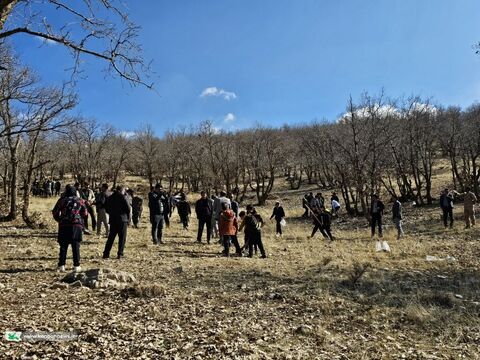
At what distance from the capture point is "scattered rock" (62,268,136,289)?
776 cm

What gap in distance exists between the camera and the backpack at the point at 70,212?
8781mm

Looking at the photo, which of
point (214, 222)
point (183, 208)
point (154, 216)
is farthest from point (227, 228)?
point (183, 208)

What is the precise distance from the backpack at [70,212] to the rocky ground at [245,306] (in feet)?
3.78

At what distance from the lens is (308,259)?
500 inches

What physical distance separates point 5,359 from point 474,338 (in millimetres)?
6107

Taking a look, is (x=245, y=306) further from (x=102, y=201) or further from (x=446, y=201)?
(x=446, y=201)

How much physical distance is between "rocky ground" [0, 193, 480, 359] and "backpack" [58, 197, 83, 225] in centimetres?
115

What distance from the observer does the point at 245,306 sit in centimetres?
719

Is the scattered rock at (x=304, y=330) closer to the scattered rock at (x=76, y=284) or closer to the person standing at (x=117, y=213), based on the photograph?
the scattered rock at (x=76, y=284)

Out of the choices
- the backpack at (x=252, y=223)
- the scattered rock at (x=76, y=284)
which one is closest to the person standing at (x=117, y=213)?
the scattered rock at (x=76, y=284)

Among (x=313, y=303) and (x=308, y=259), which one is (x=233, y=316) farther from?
(x=308, y=259)

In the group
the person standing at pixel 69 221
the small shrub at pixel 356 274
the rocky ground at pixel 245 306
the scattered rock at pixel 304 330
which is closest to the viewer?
the rocky ground at pixel 245 306

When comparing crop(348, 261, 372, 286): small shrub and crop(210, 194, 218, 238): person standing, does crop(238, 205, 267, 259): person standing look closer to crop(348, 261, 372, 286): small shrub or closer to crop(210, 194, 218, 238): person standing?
crop(210, 194, 218, 238): person standing

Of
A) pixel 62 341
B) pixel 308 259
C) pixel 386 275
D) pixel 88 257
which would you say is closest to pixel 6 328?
pixel 62 341
